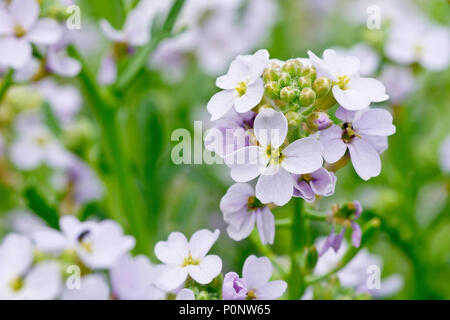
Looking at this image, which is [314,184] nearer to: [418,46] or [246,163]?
[246,163]

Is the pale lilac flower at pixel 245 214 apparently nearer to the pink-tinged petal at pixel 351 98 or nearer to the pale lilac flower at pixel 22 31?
the pink-tinged petal at pixel 351 98

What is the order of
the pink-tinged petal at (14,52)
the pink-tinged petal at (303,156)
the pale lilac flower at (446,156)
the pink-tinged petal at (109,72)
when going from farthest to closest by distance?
1. the pale lilac flower at (446,156)
2. the pink-tinged petal at (109,72)
3. the pink-tinged petal at (14,52)
4. the pink-tinged petal at (303,156)

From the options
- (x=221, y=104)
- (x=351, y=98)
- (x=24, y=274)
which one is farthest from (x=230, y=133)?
(x=24, y=274)

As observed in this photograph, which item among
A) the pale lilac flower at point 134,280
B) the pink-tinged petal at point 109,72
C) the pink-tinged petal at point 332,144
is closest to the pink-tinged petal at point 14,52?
the pink-tinged petal at point 109,72

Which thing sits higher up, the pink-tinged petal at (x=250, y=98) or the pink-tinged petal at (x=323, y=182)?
the pink-tinged petal at (x=250, y=98)

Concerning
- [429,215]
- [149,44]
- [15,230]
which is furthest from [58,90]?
[429,215]

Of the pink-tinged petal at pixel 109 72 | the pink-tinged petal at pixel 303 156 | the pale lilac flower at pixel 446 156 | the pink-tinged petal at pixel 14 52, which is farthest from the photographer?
the pale lilac flower at pixel 446 156

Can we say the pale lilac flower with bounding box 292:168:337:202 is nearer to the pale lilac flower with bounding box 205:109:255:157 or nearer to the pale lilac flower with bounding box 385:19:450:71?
the pale lilac flower with bounding box 205:109:255:157

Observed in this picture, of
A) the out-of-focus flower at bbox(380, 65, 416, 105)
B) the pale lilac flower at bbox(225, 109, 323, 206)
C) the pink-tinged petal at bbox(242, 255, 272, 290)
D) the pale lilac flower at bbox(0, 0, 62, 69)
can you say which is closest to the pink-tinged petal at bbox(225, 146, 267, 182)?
the pale lilac flower at bbox(225, 109, 323, 206)
